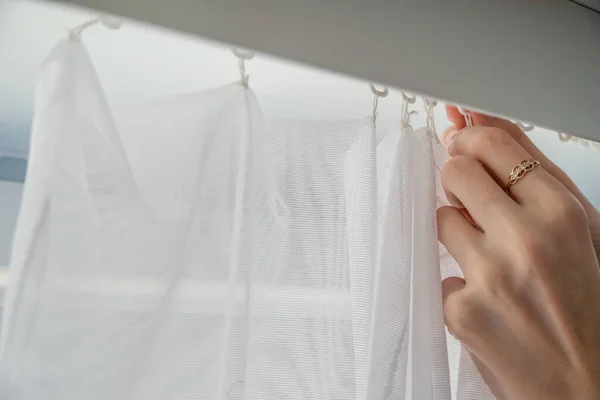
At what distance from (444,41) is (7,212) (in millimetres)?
453

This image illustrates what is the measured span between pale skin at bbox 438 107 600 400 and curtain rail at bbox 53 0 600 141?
81mm

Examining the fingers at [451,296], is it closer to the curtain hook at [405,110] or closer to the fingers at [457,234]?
the fingers at [457,234]

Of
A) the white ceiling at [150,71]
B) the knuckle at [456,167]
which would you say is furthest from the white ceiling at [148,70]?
the knuckle at [456,167]

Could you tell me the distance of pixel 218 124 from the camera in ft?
1.47

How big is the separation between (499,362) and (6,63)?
48cm

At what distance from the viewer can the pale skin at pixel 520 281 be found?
18.7 inches

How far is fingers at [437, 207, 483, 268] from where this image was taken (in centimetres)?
49

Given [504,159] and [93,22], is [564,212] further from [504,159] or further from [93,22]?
[93,22]

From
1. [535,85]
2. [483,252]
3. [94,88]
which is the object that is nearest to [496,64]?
[535,85]

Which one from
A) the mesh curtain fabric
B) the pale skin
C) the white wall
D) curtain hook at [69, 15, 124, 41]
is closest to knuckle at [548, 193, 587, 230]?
the pale skin

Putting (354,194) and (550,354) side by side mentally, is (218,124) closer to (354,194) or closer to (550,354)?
(354,194)

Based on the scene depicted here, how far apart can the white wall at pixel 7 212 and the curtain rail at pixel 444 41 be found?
0.85 feet

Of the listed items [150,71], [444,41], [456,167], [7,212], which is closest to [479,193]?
[456,167]

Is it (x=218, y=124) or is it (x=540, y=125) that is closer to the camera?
(x=218, y=124)
